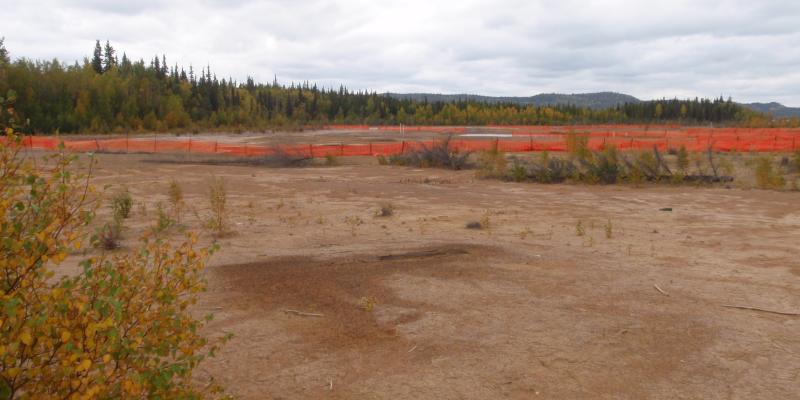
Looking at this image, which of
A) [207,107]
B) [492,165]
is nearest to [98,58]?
[207,107]

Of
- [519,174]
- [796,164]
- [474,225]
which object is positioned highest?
[796,164]

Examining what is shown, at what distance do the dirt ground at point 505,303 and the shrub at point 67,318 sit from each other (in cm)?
224

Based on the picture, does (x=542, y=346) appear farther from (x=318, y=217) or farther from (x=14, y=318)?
(x=318, y=217)

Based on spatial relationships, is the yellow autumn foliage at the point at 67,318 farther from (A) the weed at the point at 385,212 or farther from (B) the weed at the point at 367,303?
(A) the weed at the point at 385,212

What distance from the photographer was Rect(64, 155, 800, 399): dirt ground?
20.2 ft

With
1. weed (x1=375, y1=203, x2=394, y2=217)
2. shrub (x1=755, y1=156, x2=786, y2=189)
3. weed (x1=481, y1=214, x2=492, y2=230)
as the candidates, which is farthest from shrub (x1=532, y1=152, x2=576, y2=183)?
weed (x1=481, y1=214, x2=492, y2=230)

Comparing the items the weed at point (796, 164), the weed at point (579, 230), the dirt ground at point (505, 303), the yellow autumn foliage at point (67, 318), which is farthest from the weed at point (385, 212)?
the weed at point (796, 164)

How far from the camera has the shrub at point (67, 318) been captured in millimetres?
3240

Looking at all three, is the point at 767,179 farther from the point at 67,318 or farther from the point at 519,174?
the point at 67,318

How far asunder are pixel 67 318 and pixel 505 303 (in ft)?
18.6

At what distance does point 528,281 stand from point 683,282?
201cm

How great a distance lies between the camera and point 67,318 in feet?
11.3

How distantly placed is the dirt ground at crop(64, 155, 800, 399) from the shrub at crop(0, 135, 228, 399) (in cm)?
224

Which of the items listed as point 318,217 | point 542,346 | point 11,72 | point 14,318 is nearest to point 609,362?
point 542,346
